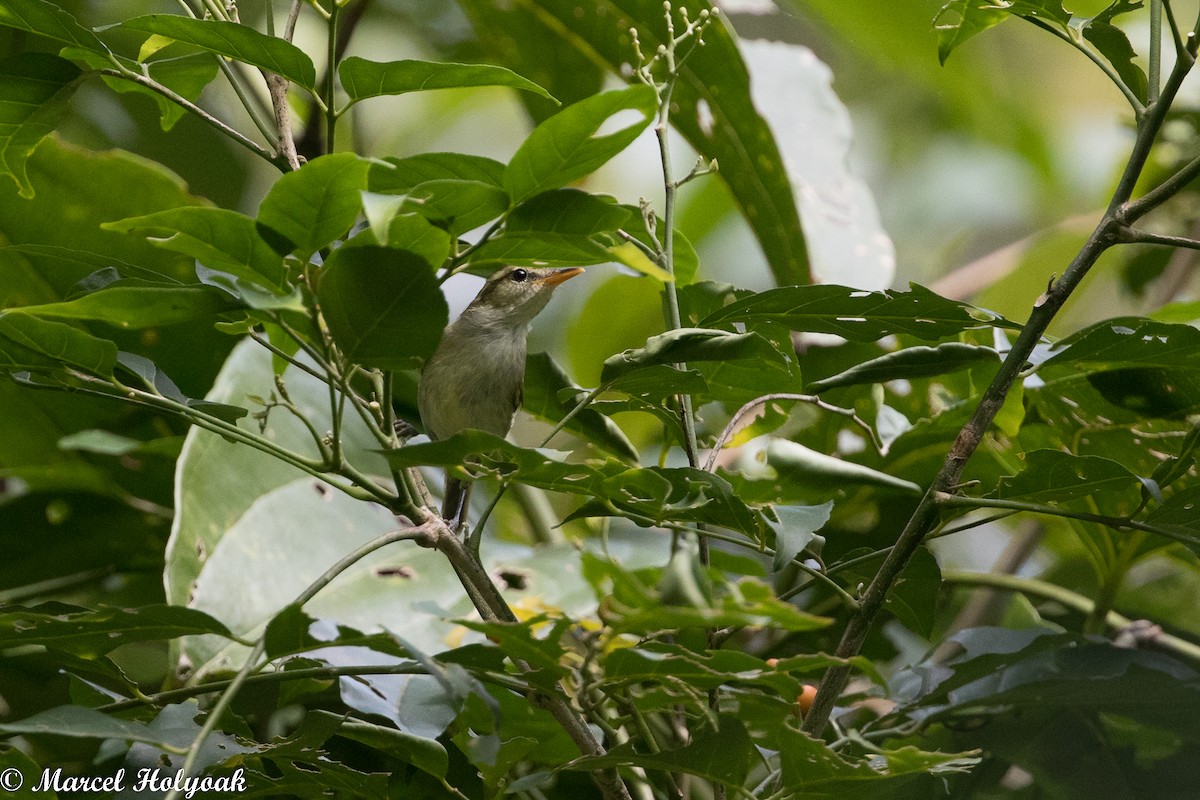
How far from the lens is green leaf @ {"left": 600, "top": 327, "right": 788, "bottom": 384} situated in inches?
36.5

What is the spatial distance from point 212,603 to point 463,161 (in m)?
1.02

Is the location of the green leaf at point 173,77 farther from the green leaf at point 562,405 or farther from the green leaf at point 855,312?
the green leaf at point 855,312

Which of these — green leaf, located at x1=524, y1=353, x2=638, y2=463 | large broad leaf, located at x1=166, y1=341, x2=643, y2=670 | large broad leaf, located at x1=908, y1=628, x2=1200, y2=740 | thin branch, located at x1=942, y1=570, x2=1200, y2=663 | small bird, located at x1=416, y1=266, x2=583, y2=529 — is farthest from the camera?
small bird, located at x1=416, y1=266, x2=583, y2=529

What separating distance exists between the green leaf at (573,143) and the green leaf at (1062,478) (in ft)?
1.78

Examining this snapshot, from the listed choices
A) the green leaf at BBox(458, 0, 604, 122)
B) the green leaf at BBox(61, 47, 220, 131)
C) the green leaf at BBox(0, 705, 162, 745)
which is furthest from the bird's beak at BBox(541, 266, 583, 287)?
the green leaf at BBox(0, 705, 162, 745)

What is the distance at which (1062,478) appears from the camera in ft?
3.48

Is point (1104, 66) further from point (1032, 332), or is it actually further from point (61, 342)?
point (61, 342)

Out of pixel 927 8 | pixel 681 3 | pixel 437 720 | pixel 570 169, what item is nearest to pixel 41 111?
pixel 570 169

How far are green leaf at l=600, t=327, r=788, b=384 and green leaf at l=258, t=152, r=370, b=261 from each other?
28cm

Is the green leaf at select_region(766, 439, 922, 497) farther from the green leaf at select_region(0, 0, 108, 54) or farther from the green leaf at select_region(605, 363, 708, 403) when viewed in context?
the green leaf at select_region(0, 0, 108, 54)

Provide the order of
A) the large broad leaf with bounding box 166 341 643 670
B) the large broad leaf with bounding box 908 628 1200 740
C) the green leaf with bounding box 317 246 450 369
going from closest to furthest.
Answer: the green leaf with bounding box 317 246 450 369 → the large broad leaf with bounding box 908 628 1200 740 → the large broad leaf with bounding box 166 341 643 670

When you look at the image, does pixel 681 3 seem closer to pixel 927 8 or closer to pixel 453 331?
pixel 453 331

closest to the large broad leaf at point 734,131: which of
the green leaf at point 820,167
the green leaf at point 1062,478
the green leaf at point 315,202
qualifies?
the green leaf at point 820,167

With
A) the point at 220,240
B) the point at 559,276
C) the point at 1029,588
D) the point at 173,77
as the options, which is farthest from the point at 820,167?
the point at 220,240
